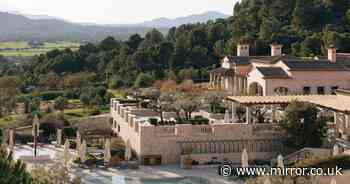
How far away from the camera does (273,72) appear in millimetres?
38344

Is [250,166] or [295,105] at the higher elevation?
[295,105]

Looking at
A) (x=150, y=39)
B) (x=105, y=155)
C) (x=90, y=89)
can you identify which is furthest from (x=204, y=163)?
(x=150, y=39)

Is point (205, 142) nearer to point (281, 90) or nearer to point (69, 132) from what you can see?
point (69, 132)

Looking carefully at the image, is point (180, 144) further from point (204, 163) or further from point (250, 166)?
point (250, 166)

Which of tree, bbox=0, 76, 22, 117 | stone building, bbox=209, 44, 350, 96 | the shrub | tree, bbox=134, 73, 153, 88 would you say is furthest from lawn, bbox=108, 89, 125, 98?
the shrub

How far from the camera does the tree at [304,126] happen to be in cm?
2783

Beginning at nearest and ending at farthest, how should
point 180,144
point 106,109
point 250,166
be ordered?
point 250,166 → point 180,144 → point 106,109

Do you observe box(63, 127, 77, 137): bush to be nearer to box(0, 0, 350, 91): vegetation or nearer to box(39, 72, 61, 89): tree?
box(0, 0, 350, 91): vegetation

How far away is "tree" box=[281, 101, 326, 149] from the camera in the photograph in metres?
27.8

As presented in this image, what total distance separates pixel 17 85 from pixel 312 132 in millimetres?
31226

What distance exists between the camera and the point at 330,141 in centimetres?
2855

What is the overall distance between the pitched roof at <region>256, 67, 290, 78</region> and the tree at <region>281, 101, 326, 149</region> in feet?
32.3

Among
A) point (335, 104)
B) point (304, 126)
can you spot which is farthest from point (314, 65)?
point (304, 126)

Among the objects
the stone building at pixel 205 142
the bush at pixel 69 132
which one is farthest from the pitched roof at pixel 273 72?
the bush at pixel 69 132
